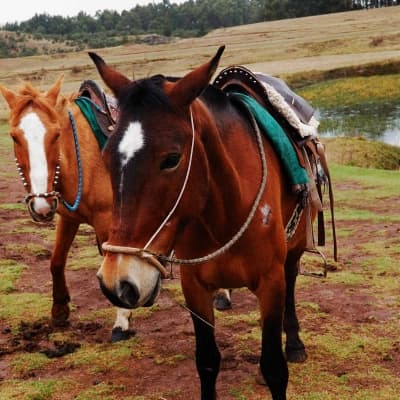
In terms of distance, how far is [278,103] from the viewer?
4.04 metres

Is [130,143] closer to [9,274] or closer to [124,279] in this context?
[124,279]

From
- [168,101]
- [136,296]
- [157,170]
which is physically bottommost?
[136,296]

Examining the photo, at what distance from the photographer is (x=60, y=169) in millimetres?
4723

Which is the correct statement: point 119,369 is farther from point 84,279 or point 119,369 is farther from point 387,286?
point 387,286

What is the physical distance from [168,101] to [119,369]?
294 centimetres

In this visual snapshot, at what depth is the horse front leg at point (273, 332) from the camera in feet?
11.0

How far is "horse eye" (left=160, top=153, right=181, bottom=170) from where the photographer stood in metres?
2.43

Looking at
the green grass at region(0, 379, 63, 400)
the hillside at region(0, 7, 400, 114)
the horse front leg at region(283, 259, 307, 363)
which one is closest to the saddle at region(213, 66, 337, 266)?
the horse front leg at region(283, 259, 307, 363)

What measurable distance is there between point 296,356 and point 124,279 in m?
2.78

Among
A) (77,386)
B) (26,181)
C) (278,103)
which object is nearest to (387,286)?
(278,103)

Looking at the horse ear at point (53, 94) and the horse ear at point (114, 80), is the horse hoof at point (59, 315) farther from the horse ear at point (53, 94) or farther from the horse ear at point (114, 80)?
the horse ear at point (114, 80)

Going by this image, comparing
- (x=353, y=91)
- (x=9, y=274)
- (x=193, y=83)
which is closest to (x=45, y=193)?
(x=193, y=83)

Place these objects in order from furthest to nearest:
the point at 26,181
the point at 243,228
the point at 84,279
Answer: the point at 84,279
the point at 26,181
the point at 243,228

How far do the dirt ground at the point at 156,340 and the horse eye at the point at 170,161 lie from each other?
1.22 meters
